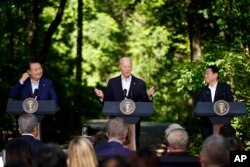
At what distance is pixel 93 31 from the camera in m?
38.9

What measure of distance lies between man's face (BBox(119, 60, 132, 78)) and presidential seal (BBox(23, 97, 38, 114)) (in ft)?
4.93

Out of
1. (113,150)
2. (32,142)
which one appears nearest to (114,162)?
(113,150)

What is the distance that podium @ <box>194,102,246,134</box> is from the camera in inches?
446

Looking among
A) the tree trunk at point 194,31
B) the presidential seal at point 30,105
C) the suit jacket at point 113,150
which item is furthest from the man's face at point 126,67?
the tree trunk at point 194,31

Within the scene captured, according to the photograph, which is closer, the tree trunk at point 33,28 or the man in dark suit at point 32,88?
the man in dark suit at point 32,88

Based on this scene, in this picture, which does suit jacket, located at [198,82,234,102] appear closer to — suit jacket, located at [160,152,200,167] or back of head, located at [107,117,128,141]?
back of head, located at [107,117,128,141]

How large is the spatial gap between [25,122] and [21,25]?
14.7 m

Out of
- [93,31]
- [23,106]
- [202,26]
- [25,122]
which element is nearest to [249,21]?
[202,26]

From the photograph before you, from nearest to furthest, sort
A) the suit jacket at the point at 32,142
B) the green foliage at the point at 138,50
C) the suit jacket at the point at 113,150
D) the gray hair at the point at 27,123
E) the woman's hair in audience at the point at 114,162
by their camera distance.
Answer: the woman's hair in audience at the point at 114,162 < the suit jacket at the point at 113,150 < the suit jacket at the point at 32,142 < the gray hair at the point at 27,123 < the green foliage at the point at 138,50

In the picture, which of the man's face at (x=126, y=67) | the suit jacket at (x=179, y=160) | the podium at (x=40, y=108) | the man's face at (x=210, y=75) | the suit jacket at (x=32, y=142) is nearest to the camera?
the suit jacket at (x=179, y=160)

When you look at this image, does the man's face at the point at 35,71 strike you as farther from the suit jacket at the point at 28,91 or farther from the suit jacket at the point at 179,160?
the suit jacket at the point at 179,160

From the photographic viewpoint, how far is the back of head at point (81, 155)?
741 cm

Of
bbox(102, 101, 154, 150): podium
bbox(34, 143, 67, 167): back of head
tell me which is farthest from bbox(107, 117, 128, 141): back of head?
bbox(102, 101, 154, 150): podium

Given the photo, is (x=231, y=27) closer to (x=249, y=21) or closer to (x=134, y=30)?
(x=249, y=21)
